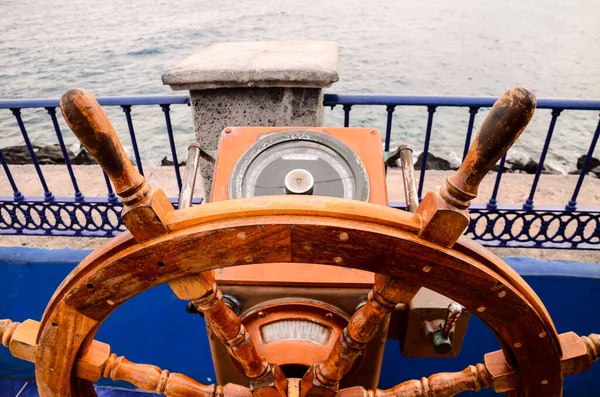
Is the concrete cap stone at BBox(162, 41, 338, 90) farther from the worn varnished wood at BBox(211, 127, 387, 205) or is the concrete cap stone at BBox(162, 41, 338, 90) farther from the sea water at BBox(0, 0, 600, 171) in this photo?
the sea water at BBox(0, 0, 600, 171)

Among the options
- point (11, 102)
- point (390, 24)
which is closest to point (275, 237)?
point (11, 102)

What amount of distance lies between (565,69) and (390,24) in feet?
34.2

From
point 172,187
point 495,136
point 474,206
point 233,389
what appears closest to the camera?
point 495,136

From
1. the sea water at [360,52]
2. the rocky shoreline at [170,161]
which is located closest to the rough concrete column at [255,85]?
the rocky shoreline at [170,161]

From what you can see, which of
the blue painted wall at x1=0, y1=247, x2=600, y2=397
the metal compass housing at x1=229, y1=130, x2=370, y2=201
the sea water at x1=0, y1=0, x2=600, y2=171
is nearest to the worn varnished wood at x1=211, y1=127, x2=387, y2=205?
the metal compass housing at x1=229, y1=130, x2=370, y2=201

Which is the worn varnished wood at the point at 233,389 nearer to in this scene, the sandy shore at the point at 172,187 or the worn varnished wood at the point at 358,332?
the worn varnished wood at the point at 358,332

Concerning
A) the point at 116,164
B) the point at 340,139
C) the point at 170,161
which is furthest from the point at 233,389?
the point at 170,161

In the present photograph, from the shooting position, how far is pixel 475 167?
2.01ft

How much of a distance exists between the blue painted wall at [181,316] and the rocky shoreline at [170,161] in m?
3.67

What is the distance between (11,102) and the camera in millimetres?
2449

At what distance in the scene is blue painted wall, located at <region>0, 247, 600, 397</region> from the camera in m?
2.10

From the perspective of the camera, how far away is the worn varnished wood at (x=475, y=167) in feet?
1.85

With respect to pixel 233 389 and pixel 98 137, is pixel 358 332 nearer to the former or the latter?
pixel 233 389

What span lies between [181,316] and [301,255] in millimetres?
1770
